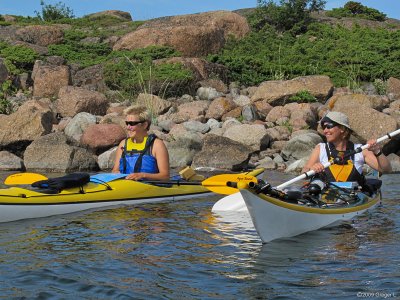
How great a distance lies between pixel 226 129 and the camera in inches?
625

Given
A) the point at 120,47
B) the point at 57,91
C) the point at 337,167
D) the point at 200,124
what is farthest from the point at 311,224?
the point at 120,47

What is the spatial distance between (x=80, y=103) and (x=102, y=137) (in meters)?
3.65

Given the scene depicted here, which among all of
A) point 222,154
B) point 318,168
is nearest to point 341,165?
point 318,168

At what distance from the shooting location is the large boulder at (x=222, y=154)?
1348cm

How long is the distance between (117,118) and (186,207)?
8.49m

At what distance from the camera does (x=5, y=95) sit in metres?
20.3

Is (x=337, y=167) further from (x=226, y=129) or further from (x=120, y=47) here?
(x=120, y=47)

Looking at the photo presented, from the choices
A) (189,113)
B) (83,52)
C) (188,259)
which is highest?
(83,52)

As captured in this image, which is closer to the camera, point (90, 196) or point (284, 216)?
point (284, 216)

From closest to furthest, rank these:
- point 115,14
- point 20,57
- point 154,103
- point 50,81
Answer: point 154,103
point 50,81
point 20,57
point 115,14

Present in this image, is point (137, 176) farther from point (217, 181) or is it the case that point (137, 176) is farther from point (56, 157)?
point (56, 157)

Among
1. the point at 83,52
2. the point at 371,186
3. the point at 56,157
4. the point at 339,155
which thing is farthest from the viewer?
the point at 83,52

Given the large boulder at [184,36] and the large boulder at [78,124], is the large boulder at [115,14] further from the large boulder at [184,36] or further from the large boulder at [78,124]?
the large boulder at [78,124]

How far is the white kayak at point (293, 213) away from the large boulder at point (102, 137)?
26.9ft
